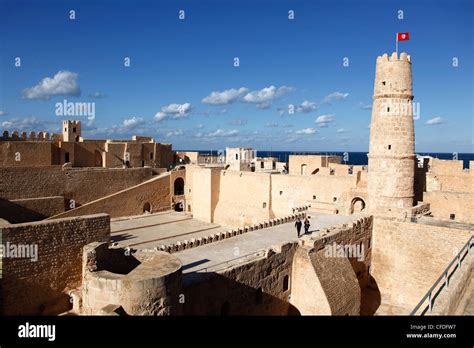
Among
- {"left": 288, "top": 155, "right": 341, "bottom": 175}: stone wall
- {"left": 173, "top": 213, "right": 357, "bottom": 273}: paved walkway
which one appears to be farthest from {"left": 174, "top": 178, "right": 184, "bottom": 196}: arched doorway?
{"left": 173, "top": 213, "right": 357, "bottom": 273}: paved walkway

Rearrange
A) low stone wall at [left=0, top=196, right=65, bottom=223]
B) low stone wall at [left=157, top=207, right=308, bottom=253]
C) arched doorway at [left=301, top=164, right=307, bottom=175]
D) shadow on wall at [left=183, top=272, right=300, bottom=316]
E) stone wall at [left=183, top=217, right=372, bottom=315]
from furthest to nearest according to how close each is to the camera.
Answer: arched doorway at [left=301, top=164, right=307, bottom=175]
low stone wall at [left=0, top=196, right=65, bottom=223]
low stone wall at [left=157, top=207, right=308, bottom=253]
stone wall at [left=183, top=217, right=372, bottom=315]
shadow on wall at [left=183, top=272, right=300, bottom=316]

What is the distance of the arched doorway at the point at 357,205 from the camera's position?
2053 centimetres

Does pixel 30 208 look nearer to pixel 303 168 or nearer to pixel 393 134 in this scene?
pixel 303 168

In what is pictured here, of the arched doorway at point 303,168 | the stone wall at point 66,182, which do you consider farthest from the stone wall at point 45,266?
the arched doorway at point 303,168

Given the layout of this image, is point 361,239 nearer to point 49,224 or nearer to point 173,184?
point 49,224

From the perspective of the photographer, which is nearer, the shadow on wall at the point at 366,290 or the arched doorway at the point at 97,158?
the shadow on wall at the point at 366,290

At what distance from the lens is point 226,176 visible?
27469 mm

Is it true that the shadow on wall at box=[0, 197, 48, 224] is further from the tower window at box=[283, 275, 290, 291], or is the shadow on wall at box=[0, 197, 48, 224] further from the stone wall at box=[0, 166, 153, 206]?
the tower window at box=[283, 275, 290, 291]

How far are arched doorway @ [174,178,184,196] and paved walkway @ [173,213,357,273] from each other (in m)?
15.6

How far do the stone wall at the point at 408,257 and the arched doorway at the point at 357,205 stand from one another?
3.40 meters

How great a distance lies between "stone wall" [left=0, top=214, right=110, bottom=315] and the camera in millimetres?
10742

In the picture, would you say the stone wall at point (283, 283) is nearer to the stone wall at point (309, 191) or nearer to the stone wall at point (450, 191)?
the stone wall at point (450, 191)

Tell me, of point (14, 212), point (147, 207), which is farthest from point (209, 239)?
point (147, 207)

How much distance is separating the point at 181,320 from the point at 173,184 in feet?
77.1
